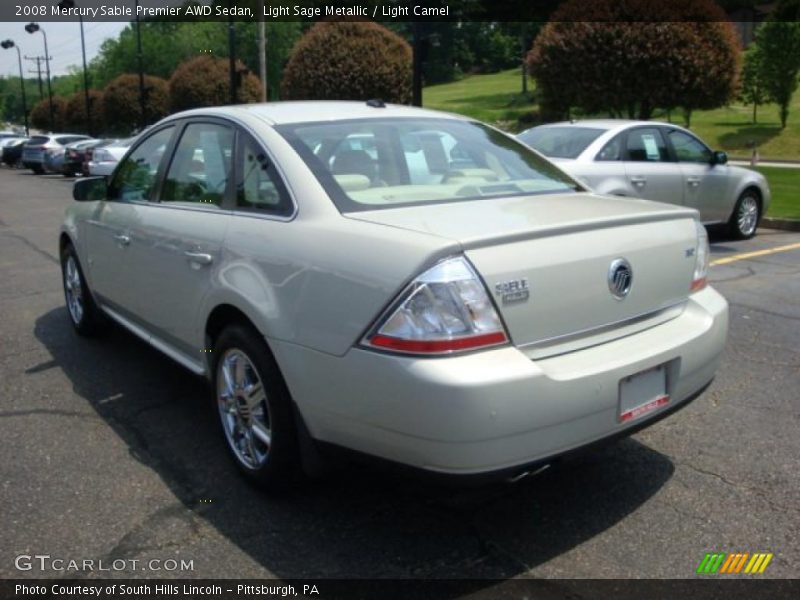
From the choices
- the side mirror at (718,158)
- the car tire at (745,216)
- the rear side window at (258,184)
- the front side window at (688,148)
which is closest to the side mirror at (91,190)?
the rear side window at (258,184)

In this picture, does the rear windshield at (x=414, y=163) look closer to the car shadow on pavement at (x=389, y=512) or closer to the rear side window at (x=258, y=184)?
the rear side window at (x=258, y=184)

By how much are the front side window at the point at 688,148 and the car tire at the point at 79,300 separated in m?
A: 6.84

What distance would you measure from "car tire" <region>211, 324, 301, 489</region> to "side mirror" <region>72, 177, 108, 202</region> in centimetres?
212

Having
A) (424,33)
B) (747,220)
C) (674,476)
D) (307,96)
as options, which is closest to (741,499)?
(674,476)

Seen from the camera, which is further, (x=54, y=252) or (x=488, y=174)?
(x=54, y=252)

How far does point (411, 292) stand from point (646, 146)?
7240 millimetres

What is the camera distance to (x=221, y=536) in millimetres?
2986

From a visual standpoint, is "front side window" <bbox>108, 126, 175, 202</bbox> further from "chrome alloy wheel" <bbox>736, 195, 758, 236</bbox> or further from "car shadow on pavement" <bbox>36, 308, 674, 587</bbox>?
"chrome alloy wheel" <bbox>736, 195, 758, 236</bbox>

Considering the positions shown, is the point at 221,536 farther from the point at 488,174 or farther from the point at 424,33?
the point at 424,33

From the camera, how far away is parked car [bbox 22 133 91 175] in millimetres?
27922

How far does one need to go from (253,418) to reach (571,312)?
139 centimetres

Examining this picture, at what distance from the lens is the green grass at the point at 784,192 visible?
12.2 meters

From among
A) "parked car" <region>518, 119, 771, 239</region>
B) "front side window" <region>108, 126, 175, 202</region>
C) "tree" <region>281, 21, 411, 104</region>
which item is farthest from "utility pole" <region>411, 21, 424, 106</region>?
"front side window" <region>108, 126, 175, 202</region>

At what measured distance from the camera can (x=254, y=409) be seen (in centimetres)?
325
